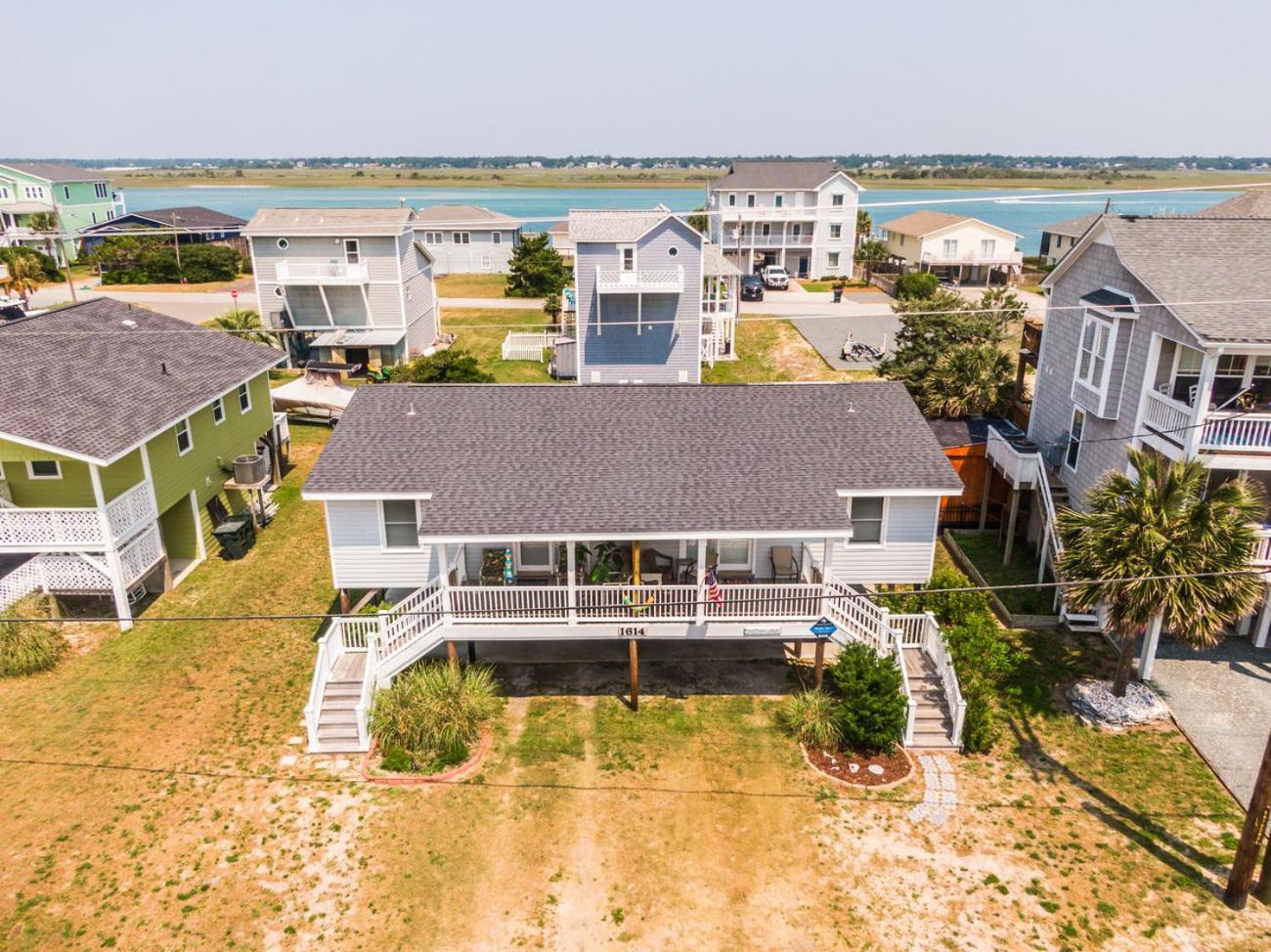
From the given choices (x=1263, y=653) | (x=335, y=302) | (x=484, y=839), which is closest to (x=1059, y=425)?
(x=1263, y=653)

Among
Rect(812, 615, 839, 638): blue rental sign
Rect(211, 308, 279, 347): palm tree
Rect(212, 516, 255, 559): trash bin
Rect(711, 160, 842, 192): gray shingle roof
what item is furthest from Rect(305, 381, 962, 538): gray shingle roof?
Rect(711, 160, 842, 192): gray shingle roof

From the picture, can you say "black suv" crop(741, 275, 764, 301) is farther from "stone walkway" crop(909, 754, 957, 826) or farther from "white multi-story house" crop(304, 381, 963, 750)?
"stone walkway" crop(909, 754, 957, 826)

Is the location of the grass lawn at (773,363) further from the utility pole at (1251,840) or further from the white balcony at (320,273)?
the utility pole at (1251,840)

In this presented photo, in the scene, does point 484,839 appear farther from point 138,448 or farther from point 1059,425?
point 1059,425

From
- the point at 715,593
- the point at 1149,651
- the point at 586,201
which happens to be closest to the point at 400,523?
the point at 715,593

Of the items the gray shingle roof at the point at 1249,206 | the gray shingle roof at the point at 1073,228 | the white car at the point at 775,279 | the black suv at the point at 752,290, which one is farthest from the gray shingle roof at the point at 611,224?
the gray shingle roof at the point at 1073,228

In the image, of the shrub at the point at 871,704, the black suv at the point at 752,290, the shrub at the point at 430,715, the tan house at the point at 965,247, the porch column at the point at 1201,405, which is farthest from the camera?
the tan house at the point at 965,247

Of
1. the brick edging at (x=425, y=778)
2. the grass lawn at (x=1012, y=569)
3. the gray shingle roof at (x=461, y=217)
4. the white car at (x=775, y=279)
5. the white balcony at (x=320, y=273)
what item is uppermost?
the gray shingle roof at (x=461, y=217)

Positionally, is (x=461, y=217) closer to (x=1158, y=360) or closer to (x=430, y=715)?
(x=1158, y=360)
